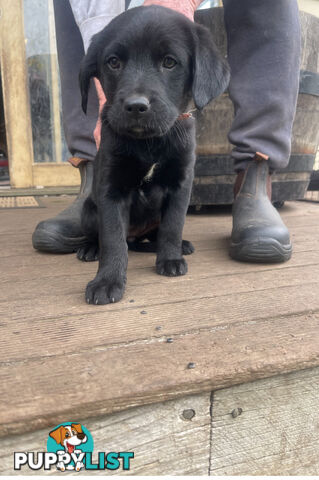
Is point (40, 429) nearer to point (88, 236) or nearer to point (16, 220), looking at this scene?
point (88, 236)

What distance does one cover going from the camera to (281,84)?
182 cm

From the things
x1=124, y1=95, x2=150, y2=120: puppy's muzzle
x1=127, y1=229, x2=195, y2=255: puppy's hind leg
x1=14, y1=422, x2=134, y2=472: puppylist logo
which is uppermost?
x1=124, y1=95, x2=150, y2=120: puppy's muzzle

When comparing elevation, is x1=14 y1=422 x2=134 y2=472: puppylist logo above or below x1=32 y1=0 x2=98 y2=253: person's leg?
below

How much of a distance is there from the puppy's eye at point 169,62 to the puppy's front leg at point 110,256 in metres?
0.48

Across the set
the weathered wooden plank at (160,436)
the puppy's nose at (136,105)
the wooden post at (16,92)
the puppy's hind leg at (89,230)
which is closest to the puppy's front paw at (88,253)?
the puppy's hind leg at (89,230)

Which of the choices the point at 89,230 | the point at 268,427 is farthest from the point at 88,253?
the point at 268,427

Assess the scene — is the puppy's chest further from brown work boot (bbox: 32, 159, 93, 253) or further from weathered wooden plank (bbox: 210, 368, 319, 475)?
weathered wooden plank (bbox: 210, 368, 319, 475)

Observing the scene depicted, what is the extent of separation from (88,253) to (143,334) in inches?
29.4

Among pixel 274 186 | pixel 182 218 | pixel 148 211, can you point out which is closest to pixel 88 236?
pixel 148 211

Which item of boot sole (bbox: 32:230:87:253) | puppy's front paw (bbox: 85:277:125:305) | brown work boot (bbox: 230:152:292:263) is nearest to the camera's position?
puppy's front paw (bbox: 85:277:125:305)

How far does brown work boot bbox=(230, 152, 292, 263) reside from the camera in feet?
4.99

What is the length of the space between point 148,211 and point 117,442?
901mm

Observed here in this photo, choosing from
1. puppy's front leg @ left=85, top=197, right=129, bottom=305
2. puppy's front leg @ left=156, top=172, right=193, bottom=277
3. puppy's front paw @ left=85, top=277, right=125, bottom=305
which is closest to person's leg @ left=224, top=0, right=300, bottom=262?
puppy's front leg @ left=156, top=172, right=193, bottom=277

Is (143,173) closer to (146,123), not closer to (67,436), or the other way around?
(146,123)
